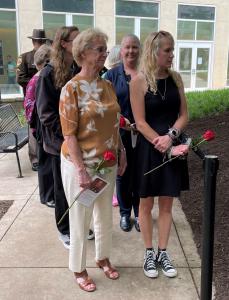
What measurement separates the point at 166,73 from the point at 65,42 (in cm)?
84

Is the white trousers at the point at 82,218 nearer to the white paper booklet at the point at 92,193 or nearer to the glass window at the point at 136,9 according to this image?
the white paper booklet at the point at 92,193

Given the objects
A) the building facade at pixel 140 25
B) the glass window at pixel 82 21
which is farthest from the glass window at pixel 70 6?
the glass window at pixel 82 21

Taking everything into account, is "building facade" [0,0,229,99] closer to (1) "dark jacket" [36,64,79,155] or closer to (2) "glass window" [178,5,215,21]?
(2) "glass window" [178,5,215,21]

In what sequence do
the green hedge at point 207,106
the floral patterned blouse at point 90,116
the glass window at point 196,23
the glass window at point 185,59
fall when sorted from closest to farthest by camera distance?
the floral patterned blouse at point 90,116, the green hedge at point 207,106, the glass window at point 196,23, the glass window at point 185,59

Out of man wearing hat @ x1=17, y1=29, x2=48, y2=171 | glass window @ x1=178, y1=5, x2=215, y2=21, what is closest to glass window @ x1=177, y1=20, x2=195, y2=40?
glass window @ x1=178, y1=5, x2=215, y2=21

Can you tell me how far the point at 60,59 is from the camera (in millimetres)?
3111

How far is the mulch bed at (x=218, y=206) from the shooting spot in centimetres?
308

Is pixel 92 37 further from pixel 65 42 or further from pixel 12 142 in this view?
pixel 12 142

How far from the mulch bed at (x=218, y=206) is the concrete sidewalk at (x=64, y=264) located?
121 millimetres

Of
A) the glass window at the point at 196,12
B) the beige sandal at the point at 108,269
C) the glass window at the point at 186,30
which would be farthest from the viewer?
the glass window at the point at 186,30

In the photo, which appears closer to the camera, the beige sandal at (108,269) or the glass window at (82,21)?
the beige sandal at (108,269)

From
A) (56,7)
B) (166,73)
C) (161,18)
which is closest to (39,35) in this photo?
(166,73)

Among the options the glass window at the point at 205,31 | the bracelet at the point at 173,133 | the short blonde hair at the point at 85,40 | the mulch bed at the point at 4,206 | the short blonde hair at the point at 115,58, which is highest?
the glass window at the point at 205,31

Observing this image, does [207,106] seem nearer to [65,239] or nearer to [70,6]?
[65,239]
